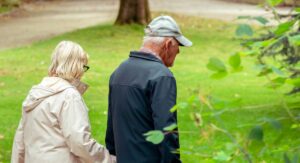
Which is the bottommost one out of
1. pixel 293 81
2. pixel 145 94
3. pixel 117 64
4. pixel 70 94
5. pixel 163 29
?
pixel 117 64

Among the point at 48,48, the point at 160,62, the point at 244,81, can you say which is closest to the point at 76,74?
the point at 160,62

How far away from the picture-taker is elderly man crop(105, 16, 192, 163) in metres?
4.54

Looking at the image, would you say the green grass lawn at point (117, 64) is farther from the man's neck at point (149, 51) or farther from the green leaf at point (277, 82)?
the man's neck at point (149, 51)

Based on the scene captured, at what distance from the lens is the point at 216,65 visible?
2625mm

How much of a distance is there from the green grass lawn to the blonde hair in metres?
1.23

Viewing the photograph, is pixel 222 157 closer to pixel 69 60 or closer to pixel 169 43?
pixel 169 43

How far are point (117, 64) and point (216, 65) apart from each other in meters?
15.9

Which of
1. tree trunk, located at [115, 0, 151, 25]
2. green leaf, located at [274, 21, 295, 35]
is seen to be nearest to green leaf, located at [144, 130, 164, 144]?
green leaf, located at [274, 21, 295, 35]

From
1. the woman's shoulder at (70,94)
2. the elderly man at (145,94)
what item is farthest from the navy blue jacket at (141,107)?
the woman's shoulder at (70,94)

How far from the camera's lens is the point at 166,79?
4.52 metres

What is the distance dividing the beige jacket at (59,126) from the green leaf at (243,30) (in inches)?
88.8

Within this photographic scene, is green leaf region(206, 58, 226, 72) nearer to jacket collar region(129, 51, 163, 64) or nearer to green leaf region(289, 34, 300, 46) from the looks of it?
green leaf region(289, 34, 300, 46)

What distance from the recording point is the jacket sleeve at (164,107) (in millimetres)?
4449

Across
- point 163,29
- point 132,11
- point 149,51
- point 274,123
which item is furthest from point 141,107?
point 132,11
